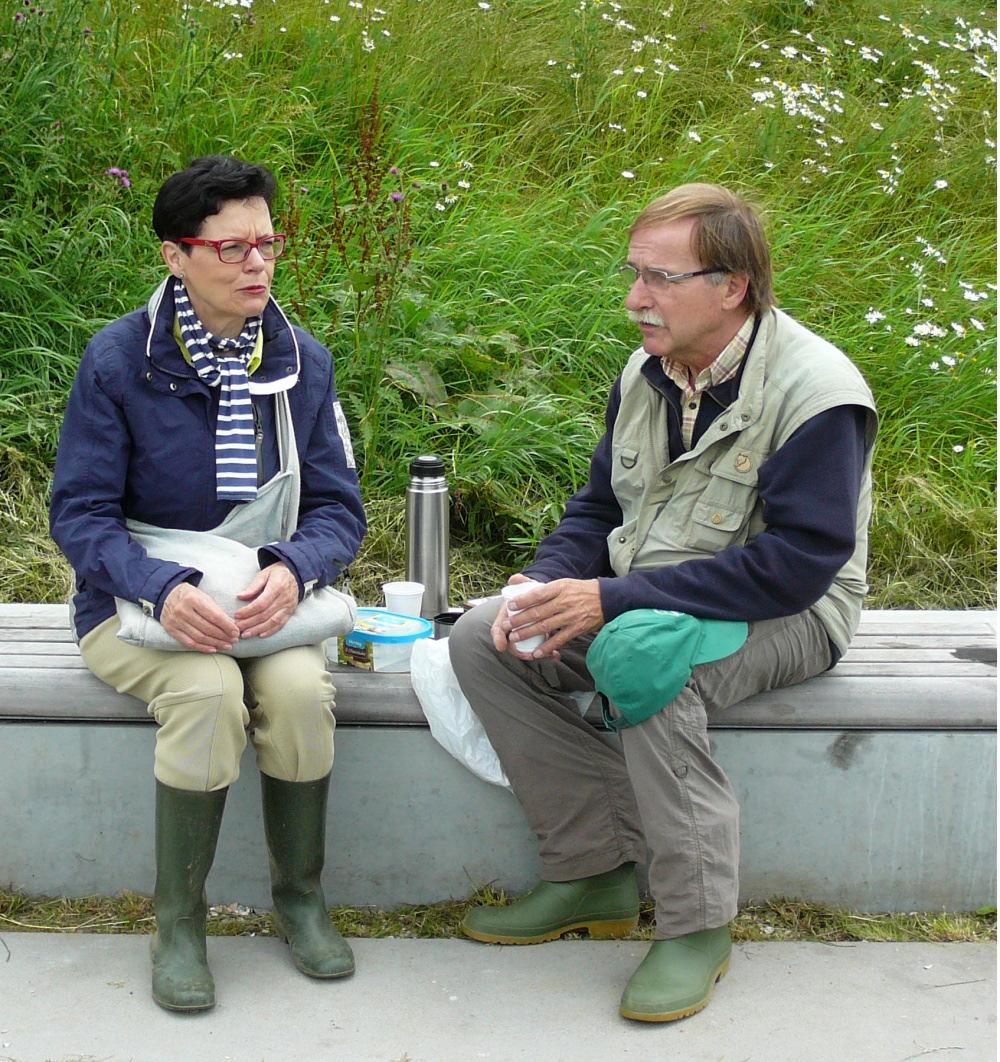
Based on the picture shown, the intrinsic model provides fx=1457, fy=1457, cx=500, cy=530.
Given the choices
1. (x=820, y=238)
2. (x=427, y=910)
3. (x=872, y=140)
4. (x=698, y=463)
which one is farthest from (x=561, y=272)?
(x=427, y=910)

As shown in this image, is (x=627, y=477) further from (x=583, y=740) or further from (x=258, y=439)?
(x=258, y=439)

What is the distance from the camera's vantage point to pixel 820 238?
5.54 m

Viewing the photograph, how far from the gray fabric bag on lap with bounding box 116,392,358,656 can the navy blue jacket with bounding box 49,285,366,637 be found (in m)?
0.03

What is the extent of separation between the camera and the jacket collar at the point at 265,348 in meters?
3.02

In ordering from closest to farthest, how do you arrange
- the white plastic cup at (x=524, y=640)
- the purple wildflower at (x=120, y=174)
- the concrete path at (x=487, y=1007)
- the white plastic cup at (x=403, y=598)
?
1. the concrete path at (x=487, y=1007)
2. the white plastic cup at (x=524, y=640)
3. the white plastic cup at (x=403, y=598)
4. the purple wildflower at (x=120, y=174)

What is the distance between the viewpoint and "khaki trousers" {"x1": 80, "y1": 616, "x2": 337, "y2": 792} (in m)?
2.85

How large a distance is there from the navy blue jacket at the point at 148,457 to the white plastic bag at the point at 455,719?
1.06ft

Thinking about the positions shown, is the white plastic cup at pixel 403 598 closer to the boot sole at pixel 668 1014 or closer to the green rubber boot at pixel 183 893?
the green rubber boot at pixel 183 893

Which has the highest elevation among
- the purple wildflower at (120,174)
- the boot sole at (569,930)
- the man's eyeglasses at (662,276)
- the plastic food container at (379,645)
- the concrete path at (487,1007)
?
the purple wildflower at (120,174)

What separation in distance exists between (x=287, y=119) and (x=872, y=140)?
95.7 inches

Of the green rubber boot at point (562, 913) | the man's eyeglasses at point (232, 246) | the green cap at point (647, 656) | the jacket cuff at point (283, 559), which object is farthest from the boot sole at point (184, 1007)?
the man's eyeglasses at point (232, 246)

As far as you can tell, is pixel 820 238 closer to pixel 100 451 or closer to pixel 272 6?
pixel 272 6

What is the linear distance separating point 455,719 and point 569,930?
1.72ft

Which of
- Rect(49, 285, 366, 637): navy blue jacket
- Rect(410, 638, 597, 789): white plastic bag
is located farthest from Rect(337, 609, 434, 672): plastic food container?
Rect(49, 285, 366, 637): navy blue jacket
